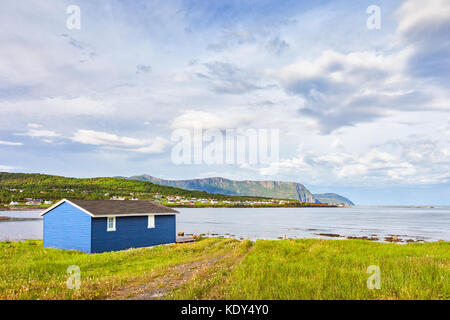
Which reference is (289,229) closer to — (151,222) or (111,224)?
(151,222)

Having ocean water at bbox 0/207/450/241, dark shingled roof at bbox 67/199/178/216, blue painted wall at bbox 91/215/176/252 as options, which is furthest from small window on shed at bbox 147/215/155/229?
ocean water at bbox 0/207/450/241

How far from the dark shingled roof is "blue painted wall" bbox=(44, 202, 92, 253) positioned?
30.6 inches

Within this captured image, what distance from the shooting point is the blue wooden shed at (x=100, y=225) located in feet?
91.2

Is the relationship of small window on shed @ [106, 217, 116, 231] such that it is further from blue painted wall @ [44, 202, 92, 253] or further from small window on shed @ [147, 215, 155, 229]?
small window on shed @ [147, 215, 155, 229]

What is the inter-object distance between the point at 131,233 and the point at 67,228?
5725 mm

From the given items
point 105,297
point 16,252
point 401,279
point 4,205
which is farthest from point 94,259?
point 4,205

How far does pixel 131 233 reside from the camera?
31.0 meters

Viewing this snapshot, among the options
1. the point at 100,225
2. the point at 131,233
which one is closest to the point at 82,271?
the point at 100,225

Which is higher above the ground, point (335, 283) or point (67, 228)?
point (335, 283)

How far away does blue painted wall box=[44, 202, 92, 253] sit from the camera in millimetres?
27734

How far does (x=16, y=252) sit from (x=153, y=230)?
12.1 metres
